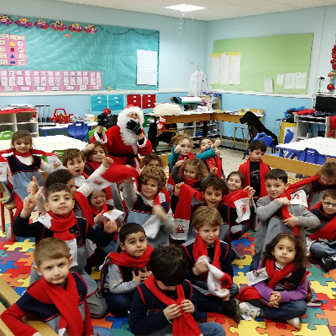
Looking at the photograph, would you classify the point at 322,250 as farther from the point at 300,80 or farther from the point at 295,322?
the point at 300,80

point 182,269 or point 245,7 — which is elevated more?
point 245,7

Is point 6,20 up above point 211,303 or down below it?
above

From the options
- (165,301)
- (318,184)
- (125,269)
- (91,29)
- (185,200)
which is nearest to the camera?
(165,301)

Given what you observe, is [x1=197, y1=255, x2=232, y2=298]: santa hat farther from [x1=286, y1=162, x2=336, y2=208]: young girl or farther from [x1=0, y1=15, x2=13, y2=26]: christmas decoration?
[x1=0, y1=15, x2=13, y2=26]: christmas decoration

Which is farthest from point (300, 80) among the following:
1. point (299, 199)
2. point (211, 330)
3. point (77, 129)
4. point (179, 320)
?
point (179, 320)

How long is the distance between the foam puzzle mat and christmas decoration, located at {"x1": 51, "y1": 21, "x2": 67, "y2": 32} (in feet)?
16.0

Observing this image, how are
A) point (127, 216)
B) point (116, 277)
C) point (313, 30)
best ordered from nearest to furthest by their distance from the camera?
point (116, 277)
point (127, 216)
point (313, 30)

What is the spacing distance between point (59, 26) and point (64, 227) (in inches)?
234

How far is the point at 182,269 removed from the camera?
1696 millimetres

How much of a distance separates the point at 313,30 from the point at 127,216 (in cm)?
656

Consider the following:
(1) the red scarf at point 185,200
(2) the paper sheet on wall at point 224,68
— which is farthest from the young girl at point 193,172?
(2) the paper sheet on wall at point 224,68

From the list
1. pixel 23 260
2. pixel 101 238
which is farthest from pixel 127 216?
pixel 23 260

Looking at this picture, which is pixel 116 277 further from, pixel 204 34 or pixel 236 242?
pixel 204 34

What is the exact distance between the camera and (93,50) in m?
7.50
